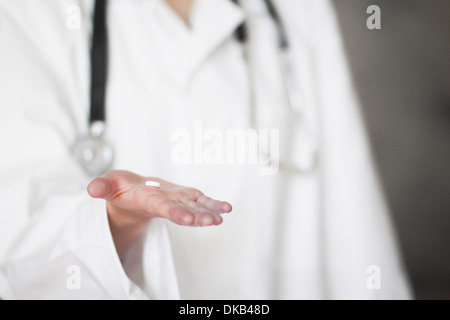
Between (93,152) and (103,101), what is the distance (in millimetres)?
55

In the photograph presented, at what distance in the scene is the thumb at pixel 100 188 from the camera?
11.4 inches

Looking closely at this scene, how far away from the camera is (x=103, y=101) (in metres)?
0.45

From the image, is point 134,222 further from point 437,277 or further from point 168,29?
point 437,277

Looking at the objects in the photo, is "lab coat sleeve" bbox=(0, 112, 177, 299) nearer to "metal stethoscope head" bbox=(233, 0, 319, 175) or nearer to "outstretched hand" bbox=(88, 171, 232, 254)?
"outstretched hand" bbox=(88, 171, 232, 254)

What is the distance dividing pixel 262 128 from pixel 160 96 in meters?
0.12

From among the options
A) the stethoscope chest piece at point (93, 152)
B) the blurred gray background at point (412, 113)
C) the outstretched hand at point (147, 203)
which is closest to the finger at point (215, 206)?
the outstretched hand at point (147, 203)

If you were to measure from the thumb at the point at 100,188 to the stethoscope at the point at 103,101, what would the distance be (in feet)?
0.42

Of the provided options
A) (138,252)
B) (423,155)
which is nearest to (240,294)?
(138,252)

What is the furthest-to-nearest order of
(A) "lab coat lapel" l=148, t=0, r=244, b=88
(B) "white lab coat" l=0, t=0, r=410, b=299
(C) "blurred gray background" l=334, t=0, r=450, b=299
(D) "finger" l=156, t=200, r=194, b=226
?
1. (C) "blurred gray background" l=334, t=0, r=450, b=299
2. (A) "lab coat lapel" l=148, t=0, r=244, b=88
3. (B) "white lab coat" l=0, t=0, r=410, b=299
4. (D) "finger" l=156, t=200, r=194, b=226

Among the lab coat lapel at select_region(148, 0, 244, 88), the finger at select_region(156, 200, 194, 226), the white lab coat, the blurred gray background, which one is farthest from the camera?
the blurred gray background

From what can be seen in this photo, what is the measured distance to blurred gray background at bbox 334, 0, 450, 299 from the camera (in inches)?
23.9

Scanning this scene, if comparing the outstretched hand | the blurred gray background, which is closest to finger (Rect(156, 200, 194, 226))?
the outstretched hand

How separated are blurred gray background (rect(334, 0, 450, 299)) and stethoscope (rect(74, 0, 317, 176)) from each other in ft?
0.38

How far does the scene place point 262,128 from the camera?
50 cm
